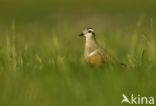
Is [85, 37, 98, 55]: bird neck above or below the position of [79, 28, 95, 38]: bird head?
below

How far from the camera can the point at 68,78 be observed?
9312 mm

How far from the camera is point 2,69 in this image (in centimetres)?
1005

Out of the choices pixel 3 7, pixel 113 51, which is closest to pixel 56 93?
pixel 113 51

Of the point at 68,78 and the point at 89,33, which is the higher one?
the point at 89,33

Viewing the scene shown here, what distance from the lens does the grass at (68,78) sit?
28.7ft

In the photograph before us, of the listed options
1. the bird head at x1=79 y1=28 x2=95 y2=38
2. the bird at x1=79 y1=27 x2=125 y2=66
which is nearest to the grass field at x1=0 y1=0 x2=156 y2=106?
the bird at x1=79 y1=27 x2=125 y2=66

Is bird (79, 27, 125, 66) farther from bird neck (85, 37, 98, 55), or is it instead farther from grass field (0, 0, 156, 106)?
grass field (0, 0, 156, 106)

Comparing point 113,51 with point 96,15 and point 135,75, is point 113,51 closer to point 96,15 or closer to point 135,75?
point 135,75

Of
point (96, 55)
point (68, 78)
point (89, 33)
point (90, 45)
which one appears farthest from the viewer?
point (89, 33)

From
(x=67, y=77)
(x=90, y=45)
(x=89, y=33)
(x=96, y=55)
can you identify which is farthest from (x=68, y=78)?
(x=89, y=33)

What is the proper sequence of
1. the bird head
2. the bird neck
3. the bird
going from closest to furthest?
the bird < the bird neck < the bird head

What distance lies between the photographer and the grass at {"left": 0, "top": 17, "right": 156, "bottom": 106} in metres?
8.75

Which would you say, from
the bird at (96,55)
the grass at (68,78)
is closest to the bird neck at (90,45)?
the bird at (96,55)

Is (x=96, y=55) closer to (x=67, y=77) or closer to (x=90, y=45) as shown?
(x=90, y=45)
